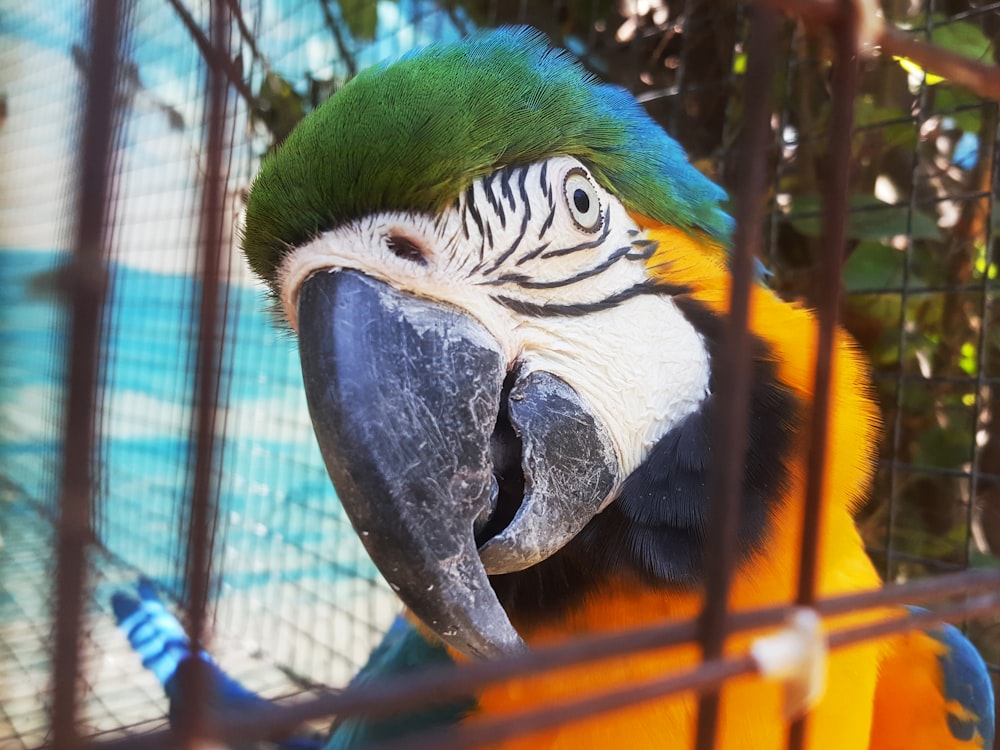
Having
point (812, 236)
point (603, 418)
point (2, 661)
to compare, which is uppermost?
point (812, 236)

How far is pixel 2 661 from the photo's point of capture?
2014 mm

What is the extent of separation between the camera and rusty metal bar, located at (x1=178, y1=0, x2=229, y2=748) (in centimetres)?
23

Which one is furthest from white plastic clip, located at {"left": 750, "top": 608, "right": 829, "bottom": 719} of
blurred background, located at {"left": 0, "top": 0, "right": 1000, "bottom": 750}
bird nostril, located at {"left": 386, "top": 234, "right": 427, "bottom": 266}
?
blurred background, located at {"left": 0, "top": 0, "right": 1000, "bottom": 750}

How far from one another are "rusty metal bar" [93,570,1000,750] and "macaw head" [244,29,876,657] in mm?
256

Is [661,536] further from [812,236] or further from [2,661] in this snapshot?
[2,661]

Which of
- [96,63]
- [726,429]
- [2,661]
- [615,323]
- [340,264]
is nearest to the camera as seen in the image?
[96,63]

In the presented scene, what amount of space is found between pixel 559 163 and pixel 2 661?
7.41 feet

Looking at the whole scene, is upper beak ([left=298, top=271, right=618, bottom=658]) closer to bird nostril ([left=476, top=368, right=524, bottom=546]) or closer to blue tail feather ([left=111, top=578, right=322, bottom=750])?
bird nostril ([left=476, top=368, right=524, bottom=546])

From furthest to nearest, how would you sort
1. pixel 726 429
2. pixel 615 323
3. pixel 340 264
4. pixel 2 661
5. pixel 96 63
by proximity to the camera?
pixel 2 661 → pixel 615 323 → pixel 340 264 → pixel 726 429 → pixel 96 63

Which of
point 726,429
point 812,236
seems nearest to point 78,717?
point 726,429

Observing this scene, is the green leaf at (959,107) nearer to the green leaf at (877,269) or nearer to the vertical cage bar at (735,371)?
the green leaf at (877,269)

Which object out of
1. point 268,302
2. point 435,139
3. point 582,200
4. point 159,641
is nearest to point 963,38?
point 582,200

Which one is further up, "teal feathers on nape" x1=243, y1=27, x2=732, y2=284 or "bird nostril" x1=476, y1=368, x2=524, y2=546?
"teal feathers on nape" x1=243, y1=27, x2=732, y2=284

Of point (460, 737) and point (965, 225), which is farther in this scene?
point (965, 225)
